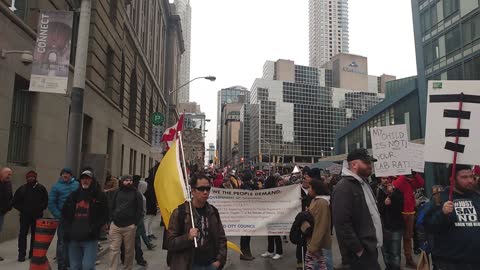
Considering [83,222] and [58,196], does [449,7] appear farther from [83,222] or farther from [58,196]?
[83,222]

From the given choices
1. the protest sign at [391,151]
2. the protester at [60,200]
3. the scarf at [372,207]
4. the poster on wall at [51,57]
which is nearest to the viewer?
the scarf at [372,207]

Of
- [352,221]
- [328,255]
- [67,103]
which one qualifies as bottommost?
→ [328,255]

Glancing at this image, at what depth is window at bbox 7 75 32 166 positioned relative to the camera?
40.0ft

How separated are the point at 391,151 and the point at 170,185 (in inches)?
225

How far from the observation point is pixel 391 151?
866 cm

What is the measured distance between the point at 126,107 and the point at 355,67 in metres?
145

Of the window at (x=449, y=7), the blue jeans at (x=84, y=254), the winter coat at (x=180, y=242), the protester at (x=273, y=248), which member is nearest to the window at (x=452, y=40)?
the window at (x=449, y=7)

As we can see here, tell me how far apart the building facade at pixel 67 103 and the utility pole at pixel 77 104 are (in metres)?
2.65

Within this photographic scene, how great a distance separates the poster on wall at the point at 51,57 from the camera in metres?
9.60

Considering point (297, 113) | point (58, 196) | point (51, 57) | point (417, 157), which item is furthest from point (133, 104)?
point (297, 113)

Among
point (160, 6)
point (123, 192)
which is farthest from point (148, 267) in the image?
point (160, 6)

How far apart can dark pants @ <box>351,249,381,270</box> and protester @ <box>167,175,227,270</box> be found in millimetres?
1325

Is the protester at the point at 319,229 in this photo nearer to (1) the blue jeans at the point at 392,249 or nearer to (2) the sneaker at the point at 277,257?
(1) the blue jeans at the point at 392,249

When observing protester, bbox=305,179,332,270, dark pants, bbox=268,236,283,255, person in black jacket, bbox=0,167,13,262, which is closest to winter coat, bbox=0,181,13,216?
person in black jacket, bbox=0,167,13,262
